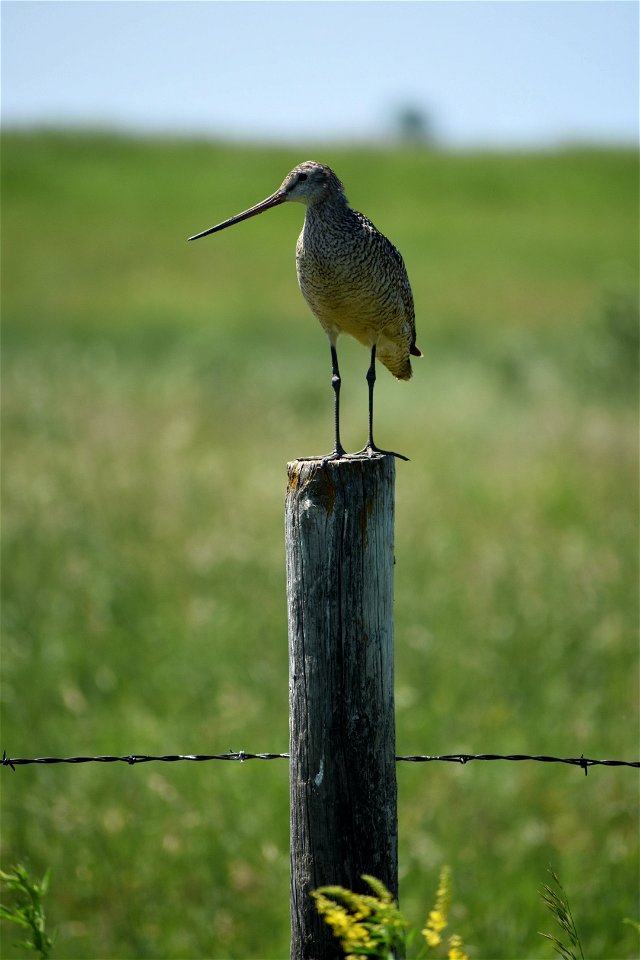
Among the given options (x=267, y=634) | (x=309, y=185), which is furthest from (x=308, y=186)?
(x=267, y=634)

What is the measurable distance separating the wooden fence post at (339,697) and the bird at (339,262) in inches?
40.8

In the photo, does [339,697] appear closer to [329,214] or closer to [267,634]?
[329,214]

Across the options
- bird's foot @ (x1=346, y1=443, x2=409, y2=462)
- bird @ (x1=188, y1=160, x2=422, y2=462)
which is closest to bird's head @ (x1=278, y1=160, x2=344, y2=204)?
bird @ (x1=188, y1=160, x2=422, y2=462)

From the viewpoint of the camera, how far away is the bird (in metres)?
3.76

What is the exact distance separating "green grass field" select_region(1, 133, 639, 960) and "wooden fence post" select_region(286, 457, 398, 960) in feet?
3.73

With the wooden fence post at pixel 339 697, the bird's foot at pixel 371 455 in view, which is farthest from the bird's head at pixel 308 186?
the wooden fence post at pixel 339 697

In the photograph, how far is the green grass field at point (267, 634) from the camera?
396 centimetres

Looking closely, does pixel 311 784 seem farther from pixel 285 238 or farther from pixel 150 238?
pixel 285 238

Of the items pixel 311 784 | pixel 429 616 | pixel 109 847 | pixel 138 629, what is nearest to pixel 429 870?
Result: pixel 109 847

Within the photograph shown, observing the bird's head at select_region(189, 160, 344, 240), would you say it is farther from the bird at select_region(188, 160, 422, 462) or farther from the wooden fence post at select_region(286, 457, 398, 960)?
the wooden fence post at select_region(286, 457, 398, 960)

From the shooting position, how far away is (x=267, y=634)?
18.7ft

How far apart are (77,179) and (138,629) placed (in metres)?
36.7

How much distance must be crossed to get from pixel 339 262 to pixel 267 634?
2.67m

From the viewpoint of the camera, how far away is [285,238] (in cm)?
3603
